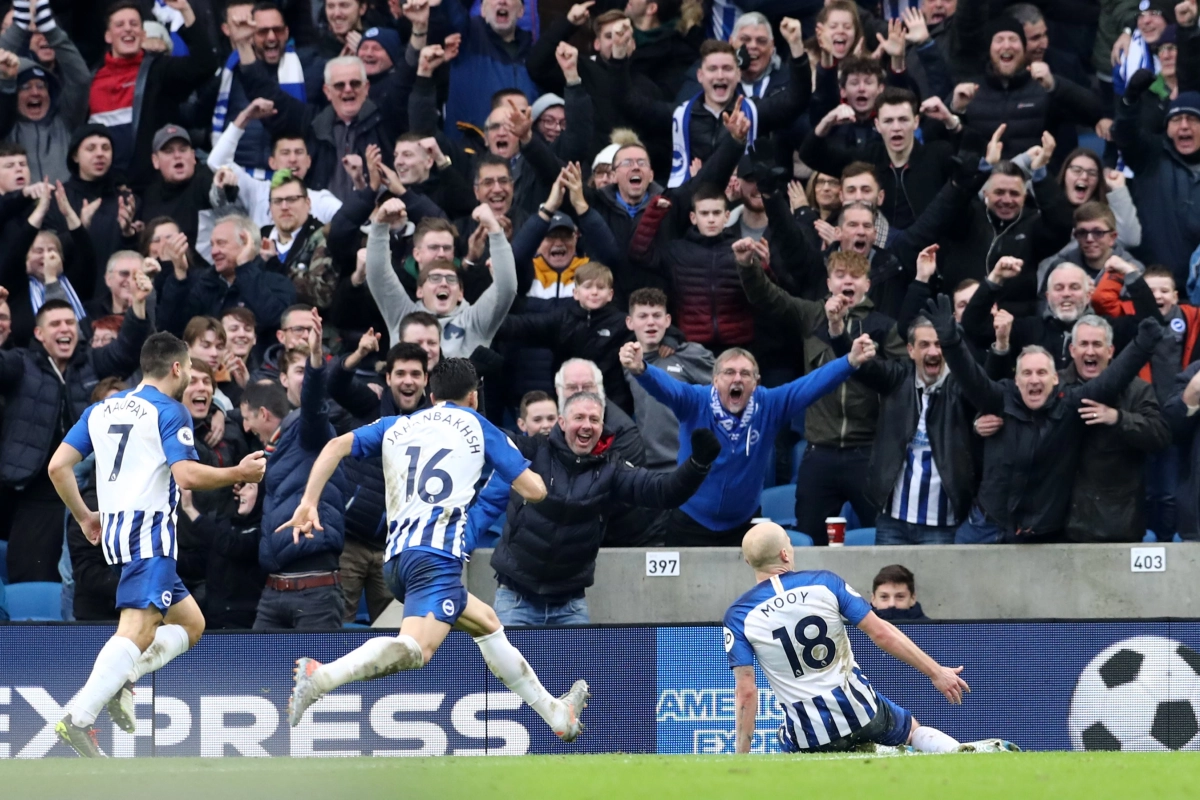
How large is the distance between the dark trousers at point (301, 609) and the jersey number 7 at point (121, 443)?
210 cm

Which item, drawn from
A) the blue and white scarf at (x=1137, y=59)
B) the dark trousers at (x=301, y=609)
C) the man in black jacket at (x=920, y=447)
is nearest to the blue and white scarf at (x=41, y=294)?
the dark trousers at (x=301, y=609)

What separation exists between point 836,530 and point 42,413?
5.16m

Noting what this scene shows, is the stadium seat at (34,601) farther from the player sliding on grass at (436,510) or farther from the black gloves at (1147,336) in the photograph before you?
the black gloves at (1147,336)

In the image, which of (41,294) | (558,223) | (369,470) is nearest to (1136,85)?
(558,223)

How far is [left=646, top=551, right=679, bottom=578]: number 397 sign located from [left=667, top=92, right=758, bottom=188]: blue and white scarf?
11.2ft

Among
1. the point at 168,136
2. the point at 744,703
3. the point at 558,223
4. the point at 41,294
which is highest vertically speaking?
the point at 168,136

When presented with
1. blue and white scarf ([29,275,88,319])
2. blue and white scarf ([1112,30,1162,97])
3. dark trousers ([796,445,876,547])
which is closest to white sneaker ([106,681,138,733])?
dark trousers ([796,445,876,547])

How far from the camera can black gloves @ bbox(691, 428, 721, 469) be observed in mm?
10344

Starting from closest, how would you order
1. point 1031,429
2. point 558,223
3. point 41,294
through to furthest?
1. point 1031,429
2. point 558,223
3. point 41,294

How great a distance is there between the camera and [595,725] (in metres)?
10.7

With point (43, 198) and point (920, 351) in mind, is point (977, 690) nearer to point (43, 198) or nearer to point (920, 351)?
point (920, 351)

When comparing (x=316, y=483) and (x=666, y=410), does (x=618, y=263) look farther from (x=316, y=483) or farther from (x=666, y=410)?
(x=316, y=483)

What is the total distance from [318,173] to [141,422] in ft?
18.7

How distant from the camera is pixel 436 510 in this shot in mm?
8961
